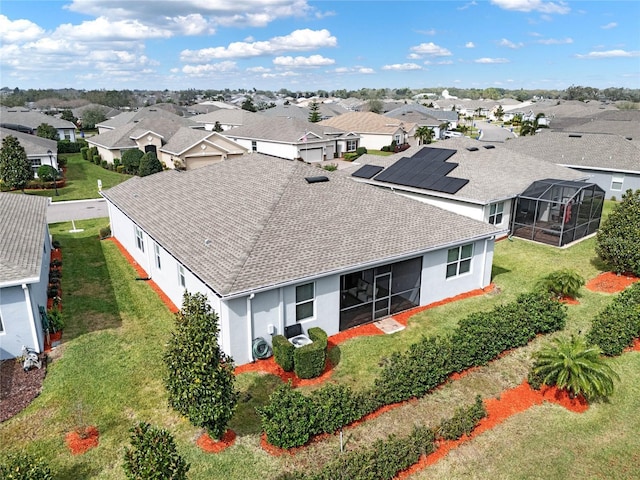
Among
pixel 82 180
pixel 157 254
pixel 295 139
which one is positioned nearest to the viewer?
pixel 157 254

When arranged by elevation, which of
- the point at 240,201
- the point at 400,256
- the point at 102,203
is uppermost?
the point at 240,201

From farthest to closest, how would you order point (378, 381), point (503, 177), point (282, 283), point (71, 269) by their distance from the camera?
point (503, 177), point (71, 269), point (282, 283), point (378, 381)

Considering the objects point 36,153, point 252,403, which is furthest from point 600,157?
point 36,153

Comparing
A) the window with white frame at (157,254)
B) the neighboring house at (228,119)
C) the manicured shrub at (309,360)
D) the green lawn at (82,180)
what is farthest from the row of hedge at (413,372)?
the neighboring house at (228,119)

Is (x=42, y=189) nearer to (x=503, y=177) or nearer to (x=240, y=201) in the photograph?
(x=240, y=201)

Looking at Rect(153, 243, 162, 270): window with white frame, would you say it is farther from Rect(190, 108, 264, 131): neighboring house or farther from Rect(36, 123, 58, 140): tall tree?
Rect(36, 123, 58, 140): tall tree

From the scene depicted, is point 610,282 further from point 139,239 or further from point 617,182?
point 139,239

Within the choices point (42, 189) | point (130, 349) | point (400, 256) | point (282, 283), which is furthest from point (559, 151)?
point (42, 189)
